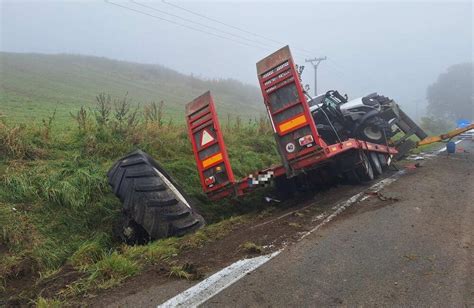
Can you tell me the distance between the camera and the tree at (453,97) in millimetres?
69438

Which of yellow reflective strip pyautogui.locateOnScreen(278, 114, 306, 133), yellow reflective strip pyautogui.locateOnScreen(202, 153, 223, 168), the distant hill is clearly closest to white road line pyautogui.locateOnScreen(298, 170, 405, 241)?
yellow reflective strip pyautogui.locateOnScreen(278, 114, 306, 133)

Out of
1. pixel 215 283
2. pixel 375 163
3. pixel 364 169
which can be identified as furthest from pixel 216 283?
pixel 375 163

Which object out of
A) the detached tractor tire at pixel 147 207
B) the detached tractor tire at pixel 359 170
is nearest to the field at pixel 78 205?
the detached tractor tire at pixel 147 207

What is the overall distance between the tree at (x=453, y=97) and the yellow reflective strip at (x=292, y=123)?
68.7m

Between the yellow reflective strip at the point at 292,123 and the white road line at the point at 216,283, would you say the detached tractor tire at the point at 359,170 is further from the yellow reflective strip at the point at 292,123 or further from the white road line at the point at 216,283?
the white road line at the point at 216,283

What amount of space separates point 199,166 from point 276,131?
145 cm

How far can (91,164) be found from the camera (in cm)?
681

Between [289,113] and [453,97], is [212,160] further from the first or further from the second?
[453,97]

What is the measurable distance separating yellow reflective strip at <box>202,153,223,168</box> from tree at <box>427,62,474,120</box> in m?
69.2

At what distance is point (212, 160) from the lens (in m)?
6.85

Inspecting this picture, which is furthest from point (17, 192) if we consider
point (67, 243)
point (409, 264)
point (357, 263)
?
point (409, 264)

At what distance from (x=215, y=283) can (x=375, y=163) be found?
613 centimetres

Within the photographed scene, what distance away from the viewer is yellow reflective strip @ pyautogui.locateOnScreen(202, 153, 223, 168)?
265 inches

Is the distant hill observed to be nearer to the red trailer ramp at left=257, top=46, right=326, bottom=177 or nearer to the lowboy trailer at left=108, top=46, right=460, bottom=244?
the lowboy trailer at left=108, top=46, right=460, bottom=244
